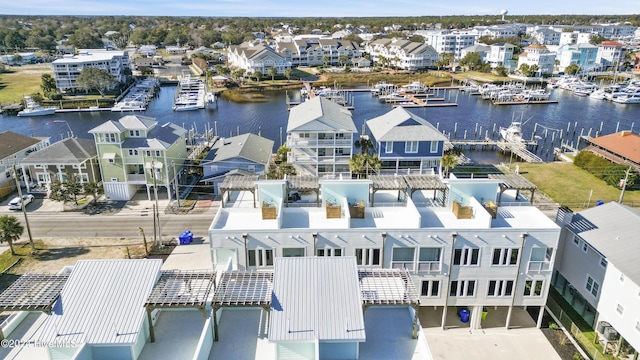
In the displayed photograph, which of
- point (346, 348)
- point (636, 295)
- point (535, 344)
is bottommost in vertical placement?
point (535, 344)

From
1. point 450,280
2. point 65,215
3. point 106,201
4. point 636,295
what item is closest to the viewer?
point 636,295

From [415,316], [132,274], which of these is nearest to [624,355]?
[415,316]

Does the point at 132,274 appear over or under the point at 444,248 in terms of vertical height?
over

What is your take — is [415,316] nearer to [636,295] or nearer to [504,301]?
[504,301]

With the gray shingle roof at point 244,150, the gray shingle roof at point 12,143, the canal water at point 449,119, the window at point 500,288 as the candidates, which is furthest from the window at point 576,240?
the gray shingle roof at point 12,143

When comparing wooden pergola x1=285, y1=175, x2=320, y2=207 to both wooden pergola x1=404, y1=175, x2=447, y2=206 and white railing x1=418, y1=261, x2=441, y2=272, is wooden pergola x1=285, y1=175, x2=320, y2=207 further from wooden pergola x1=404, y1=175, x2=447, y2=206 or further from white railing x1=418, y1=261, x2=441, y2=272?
white railing x1=418, y1=261, x2=441, y2=272

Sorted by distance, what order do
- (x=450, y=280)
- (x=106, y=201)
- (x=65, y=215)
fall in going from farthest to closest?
(x=106, y=201) → (x=65, y=215) → (x=450, y=280)

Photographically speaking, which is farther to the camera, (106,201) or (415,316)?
(106,201)
